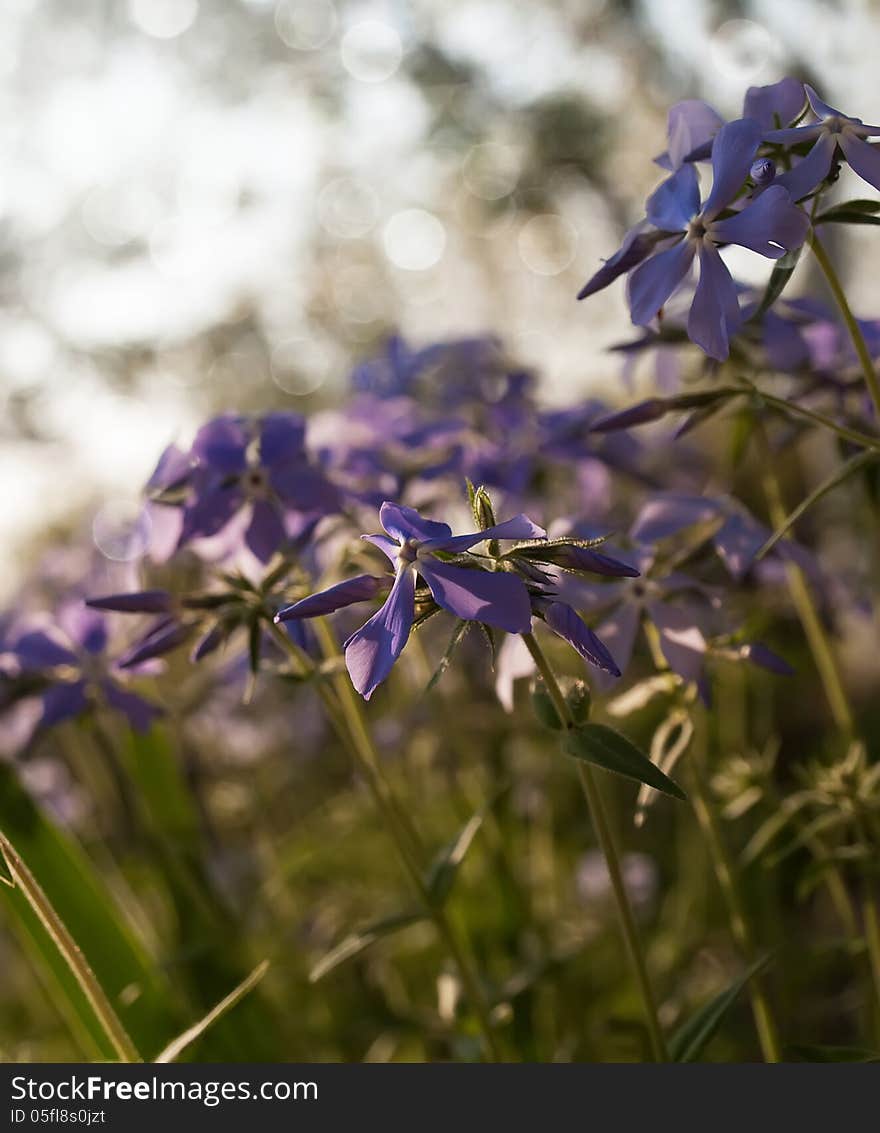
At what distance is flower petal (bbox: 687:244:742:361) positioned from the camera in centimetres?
89

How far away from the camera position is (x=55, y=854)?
1.50 meters

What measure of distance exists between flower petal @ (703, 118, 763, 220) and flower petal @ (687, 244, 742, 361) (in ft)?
0.15

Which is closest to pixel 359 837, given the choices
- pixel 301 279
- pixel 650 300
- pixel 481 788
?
pixel 481 788

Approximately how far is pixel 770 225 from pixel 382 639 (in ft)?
1.40

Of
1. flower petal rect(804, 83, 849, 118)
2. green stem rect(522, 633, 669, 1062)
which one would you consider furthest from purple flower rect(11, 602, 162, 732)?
flower petal rect(804, 83, 849, 118)

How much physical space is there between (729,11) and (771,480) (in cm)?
445

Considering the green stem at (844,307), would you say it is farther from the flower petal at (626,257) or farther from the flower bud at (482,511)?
the flower bud at (482,511)

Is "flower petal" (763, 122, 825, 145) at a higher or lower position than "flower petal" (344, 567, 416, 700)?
higher

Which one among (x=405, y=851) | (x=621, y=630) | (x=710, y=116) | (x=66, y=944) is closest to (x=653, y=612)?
(x=621, y=630)

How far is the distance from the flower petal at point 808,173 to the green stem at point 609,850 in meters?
0.40

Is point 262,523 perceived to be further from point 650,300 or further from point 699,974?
point 699,974

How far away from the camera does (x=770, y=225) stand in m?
0.84

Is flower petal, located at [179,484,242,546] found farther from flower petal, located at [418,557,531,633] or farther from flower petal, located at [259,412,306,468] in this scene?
flower petal, located at [418,557,531,633]

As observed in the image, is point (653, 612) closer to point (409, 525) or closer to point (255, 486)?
point (409, 525)
